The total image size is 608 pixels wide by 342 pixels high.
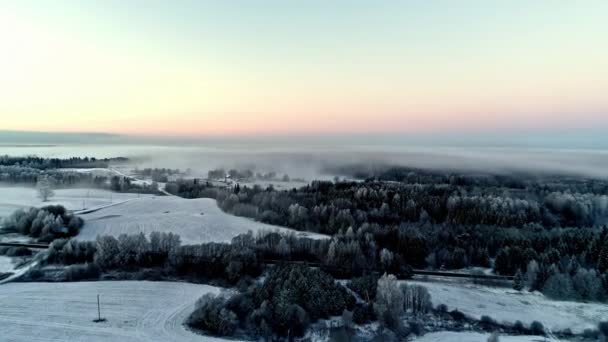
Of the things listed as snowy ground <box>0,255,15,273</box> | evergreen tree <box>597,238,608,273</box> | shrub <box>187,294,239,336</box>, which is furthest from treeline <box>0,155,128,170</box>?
evergreen tree <box>597,238,608,273</box>

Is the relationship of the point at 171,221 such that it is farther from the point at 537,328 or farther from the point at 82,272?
the point at 537,328

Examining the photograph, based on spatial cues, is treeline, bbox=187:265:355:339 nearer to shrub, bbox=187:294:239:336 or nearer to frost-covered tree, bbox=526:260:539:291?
shrub, bbox=187:294:239:336

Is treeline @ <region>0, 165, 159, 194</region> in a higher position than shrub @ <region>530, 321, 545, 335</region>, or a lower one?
higher

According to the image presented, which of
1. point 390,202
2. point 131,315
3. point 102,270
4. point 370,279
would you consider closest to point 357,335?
point 370,279

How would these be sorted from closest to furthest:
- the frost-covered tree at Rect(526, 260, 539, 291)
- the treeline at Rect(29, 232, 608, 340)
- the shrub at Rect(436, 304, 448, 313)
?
the treeline at Rect(29, 232, 608, 340)
the shrub at Rect(436, 304, 448, 313)
the frost-covered tree at Rect(526, 260, 539, 291)

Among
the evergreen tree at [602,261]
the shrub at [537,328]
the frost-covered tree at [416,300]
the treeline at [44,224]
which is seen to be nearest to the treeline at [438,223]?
the evergreen tree at [602,261]

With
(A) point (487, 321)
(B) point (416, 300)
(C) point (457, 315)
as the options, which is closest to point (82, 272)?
(B) point (416, 300)

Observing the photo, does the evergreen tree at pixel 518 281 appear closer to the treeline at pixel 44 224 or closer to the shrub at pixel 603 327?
the shrub at pixel 603 327
